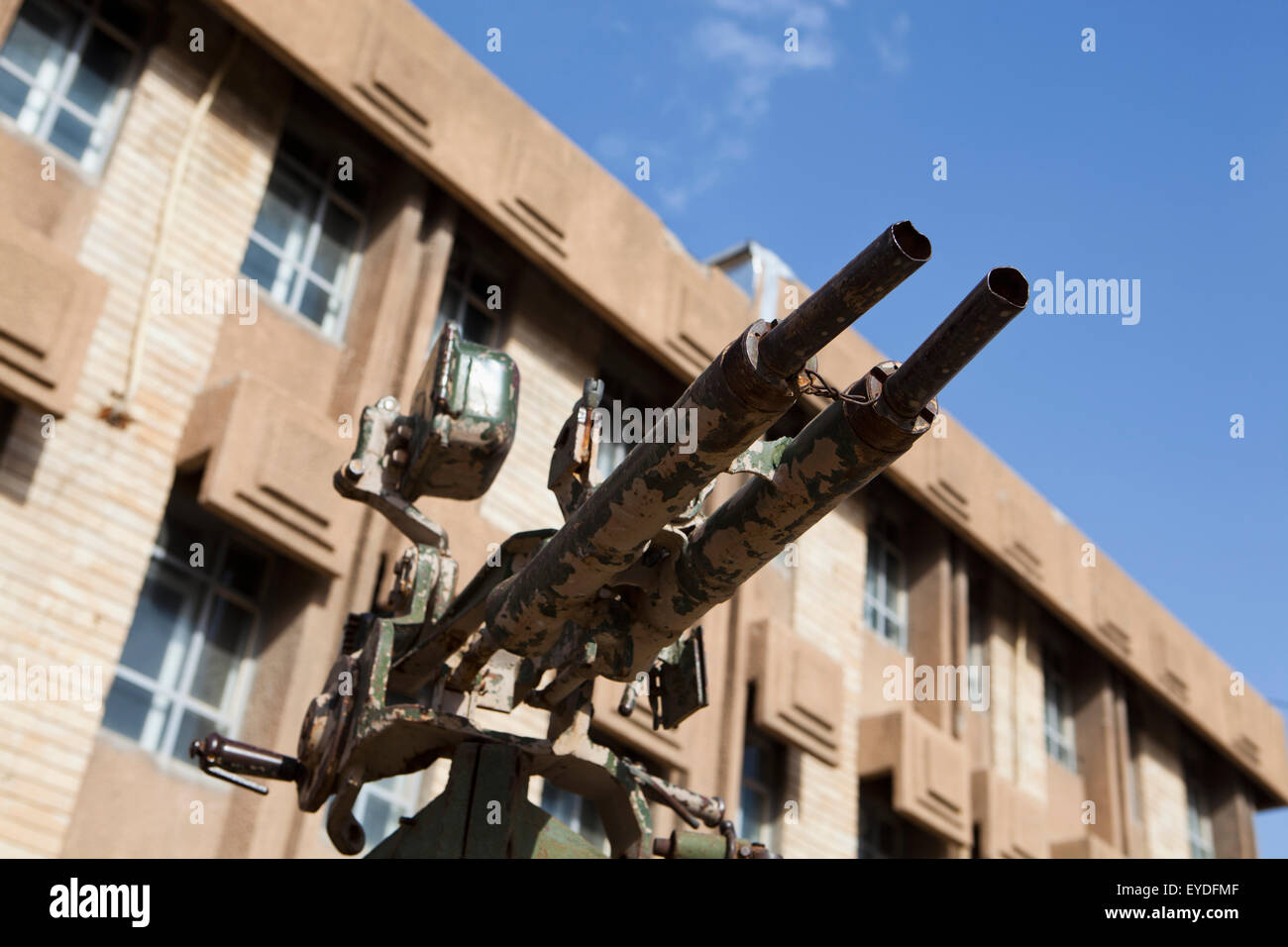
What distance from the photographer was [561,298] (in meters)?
12.4

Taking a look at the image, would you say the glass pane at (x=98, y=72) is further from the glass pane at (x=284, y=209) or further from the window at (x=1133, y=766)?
the window at (x=1133, y=766)

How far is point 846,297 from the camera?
252 cm

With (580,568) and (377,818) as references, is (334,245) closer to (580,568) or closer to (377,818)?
(377,818)

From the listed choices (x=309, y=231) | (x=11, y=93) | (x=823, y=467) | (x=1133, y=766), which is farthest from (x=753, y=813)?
(x=823, y=467)

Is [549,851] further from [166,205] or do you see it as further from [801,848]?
[801,848]

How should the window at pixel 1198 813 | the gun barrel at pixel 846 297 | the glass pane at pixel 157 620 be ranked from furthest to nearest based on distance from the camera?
the window at pixel 1198 813
the glass pane at pixel 157 620
the gun barrel at pixel 846 297

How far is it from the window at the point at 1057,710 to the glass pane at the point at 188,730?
11080 mm

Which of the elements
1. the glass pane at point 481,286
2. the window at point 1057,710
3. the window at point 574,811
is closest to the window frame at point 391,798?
the window at point 574,811

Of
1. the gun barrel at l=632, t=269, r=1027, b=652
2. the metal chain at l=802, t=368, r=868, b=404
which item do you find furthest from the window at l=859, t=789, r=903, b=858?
the metal chain at l=802, t=368, r=868, b=404

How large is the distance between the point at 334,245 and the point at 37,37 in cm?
251

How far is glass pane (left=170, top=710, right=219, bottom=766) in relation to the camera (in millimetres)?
8656

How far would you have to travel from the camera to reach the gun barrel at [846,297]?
8.05 ft
